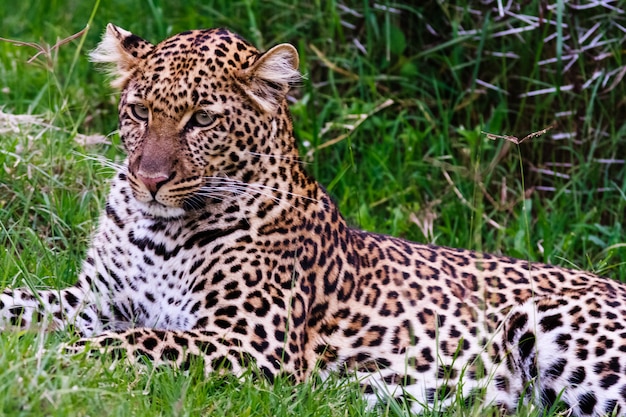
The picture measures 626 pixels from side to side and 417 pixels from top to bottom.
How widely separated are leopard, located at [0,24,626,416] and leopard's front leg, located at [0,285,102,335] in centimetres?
1

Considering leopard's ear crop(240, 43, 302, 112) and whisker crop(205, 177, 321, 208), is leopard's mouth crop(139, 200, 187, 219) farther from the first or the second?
leopard's ear crop(240, 43, 302, 112)

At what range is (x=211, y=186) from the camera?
6754 mm

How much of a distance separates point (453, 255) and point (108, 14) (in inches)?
209

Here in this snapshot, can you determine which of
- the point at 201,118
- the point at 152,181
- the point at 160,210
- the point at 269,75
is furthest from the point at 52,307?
the point at 269,75

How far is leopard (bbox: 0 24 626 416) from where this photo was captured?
21.6 feet

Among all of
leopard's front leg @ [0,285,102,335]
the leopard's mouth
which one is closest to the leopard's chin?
the leopard's mouth

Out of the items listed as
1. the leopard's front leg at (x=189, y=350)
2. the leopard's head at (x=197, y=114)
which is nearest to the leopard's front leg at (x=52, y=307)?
the leopard's front leg at (x=189, y=350)

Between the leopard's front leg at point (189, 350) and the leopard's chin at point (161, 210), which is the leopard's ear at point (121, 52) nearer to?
the leopard's chin at point (161, 210)

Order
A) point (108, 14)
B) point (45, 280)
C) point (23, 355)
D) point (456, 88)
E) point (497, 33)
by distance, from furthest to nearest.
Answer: point (108, 14) → point (456, 88) → point (497, 33) → point (45, 280) → point (23, 355)

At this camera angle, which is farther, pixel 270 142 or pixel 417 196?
pixel 417 196

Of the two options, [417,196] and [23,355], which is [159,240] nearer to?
[23,355]

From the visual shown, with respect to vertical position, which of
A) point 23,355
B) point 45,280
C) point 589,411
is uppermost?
point 23,355

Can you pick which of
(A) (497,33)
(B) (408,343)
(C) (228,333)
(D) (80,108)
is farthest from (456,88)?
(C) (228,333)

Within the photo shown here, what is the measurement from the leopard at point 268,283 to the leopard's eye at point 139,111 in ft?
0.04
